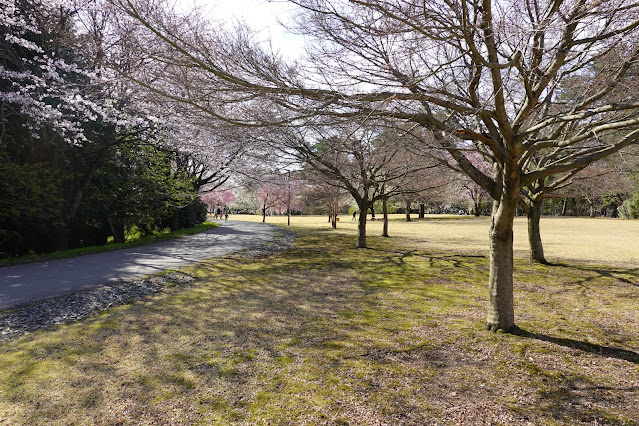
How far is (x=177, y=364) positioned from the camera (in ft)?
12.3

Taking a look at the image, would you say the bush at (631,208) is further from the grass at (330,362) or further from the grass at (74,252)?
the grass at (74,252)

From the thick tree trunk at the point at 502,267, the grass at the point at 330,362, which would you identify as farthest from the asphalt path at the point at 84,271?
the thick tree trunk at the point at 502,267

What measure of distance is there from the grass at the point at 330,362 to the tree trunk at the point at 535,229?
11.6 ft

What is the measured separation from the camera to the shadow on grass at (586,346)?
3980 mm

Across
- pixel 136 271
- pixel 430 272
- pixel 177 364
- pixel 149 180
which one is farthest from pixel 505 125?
pixel 149 180

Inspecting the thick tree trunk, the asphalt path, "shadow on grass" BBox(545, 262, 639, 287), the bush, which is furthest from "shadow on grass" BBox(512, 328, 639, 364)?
the bush

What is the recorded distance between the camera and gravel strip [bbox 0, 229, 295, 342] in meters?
4.88

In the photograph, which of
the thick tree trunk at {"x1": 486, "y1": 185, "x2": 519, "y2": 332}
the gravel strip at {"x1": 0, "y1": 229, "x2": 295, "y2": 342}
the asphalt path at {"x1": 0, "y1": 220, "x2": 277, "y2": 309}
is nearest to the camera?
the thick tree trunk at {"x1": 486, "y1": 185, "x2": 519, "y2": 332}

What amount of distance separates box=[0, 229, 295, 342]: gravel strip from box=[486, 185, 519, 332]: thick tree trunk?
615cm

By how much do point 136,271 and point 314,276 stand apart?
15.0 ft

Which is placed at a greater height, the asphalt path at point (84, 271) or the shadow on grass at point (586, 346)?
the asphalt path at point (84, 271)

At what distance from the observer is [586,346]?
4.27 meters

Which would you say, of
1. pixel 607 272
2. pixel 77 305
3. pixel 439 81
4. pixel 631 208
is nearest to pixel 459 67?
pixel 439 81

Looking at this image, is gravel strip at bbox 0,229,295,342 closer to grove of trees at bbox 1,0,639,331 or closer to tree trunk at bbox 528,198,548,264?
grove of trees at bbox 1,0,639,331
